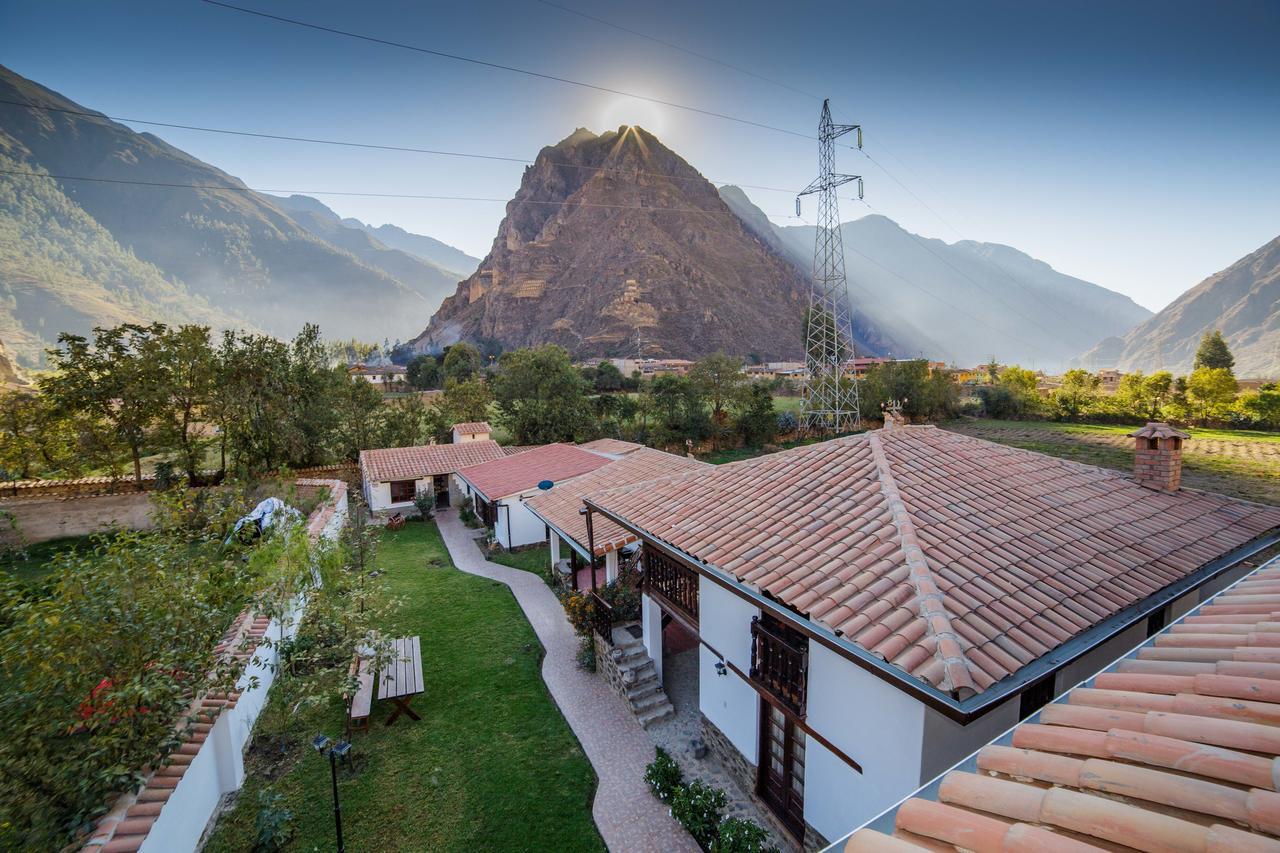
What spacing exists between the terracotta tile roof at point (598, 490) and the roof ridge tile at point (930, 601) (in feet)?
19.8

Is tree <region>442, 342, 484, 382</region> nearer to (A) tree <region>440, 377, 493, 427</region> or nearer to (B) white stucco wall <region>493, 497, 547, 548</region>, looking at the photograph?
(A) tree <region>440, 377, 493, 427</region>

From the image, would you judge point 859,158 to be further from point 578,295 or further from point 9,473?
point 578,295

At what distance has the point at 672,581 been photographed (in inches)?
342

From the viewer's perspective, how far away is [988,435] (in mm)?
35281

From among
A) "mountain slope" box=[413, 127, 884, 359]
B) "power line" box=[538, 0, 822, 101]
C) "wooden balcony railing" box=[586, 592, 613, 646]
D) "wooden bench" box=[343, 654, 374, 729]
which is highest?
"mountain slope" box=[413, 127, 884, 359]

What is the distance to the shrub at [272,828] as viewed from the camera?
6.26 m

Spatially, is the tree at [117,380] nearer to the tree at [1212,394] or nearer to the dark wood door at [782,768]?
the dark wood door at [782,768]

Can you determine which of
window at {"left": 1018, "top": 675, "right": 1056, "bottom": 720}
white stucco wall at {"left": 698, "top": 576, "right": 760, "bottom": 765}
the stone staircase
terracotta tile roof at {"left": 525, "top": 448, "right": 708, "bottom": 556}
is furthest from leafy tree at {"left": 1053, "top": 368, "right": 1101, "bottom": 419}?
white stucco wall at {"left": 698, "top": 576, "right": 760, "bottom": 765}

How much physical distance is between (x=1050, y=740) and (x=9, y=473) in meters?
30.4

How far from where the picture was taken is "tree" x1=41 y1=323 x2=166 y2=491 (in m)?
17.0

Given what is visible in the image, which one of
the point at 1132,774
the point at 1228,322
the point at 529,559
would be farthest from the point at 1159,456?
the point at 1228,322

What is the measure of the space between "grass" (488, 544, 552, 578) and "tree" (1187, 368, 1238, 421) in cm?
4835

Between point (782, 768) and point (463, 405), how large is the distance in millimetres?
30013

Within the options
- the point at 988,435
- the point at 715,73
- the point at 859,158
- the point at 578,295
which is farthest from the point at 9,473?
the point at 578,295
